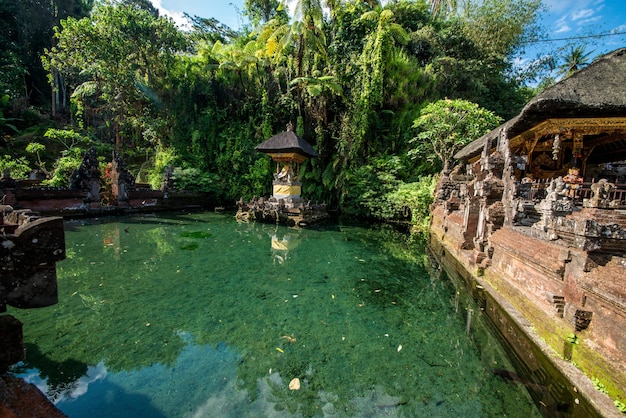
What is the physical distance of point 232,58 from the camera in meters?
18.3

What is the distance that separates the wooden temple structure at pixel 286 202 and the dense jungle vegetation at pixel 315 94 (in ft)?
8.06

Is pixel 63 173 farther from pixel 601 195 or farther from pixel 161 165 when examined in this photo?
pixel 601 195

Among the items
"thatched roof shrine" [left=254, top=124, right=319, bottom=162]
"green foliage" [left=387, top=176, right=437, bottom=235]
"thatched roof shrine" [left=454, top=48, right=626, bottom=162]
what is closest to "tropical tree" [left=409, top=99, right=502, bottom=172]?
"green foliage" [left=387, top=176, right=437, bottom=235]

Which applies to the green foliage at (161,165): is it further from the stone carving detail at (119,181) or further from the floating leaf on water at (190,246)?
the floating leaf on water at (190,246)

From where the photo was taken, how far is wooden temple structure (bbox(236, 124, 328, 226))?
40.5 feet

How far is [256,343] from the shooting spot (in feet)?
12.0

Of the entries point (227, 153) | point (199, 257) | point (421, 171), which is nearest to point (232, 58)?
point (227, 153)

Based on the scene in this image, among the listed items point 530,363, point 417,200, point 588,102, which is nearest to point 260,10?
point 417,200

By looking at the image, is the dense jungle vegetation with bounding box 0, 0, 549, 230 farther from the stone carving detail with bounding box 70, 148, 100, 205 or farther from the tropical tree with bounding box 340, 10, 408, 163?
the stone carving detail with bounding box 70, 148, 100, 205

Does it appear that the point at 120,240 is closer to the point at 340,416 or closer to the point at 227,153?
the point at 340,416

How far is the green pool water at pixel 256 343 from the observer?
275 centimetres

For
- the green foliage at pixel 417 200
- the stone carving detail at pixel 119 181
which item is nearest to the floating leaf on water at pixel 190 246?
the stone carving detail at pixel 119 181

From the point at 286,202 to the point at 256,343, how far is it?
1015 centimetres

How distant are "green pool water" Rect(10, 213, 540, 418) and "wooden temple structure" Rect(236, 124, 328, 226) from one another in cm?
550
